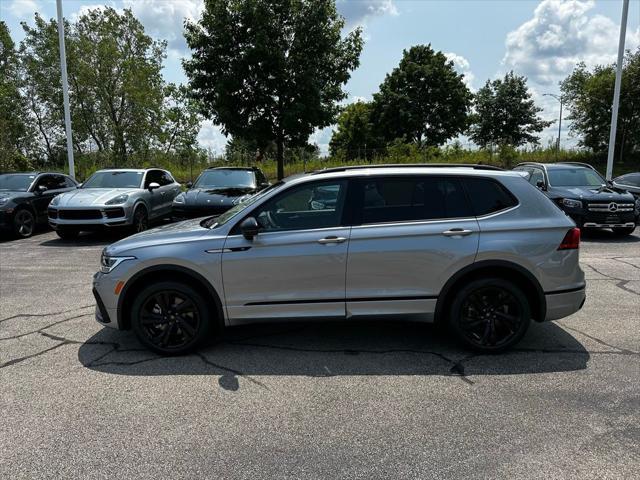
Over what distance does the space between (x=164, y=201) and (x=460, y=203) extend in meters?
10.0

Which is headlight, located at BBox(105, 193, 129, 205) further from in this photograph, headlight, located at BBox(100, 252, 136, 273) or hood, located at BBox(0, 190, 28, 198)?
headlight, located at BBox(100, 252, 136, 273)

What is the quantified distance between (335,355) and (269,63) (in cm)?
1299

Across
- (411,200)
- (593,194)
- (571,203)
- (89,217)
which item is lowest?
(89,217)

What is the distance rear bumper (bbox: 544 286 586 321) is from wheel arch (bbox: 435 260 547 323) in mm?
51

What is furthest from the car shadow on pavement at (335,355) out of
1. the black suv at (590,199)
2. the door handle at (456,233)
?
the black suv at (590,199)

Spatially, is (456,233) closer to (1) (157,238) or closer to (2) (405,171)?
(2) (405,171)

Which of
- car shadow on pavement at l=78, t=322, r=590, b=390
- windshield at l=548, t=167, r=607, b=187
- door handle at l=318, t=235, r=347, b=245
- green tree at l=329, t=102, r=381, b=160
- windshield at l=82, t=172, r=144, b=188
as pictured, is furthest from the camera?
green tree at l=329, t=102, r=381, b=160

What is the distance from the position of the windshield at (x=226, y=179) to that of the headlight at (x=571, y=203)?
7567mm

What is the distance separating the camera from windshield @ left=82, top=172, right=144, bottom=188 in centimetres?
1180

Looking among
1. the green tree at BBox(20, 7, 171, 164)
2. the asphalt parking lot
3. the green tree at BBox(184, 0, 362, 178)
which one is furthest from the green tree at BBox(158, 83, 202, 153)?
the asphalt parking lot

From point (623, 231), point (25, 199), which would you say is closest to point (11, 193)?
point (25, 199)

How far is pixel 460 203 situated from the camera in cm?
444

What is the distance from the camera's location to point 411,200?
14.6 ft

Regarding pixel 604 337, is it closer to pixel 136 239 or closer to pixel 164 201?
pixel 136 239
